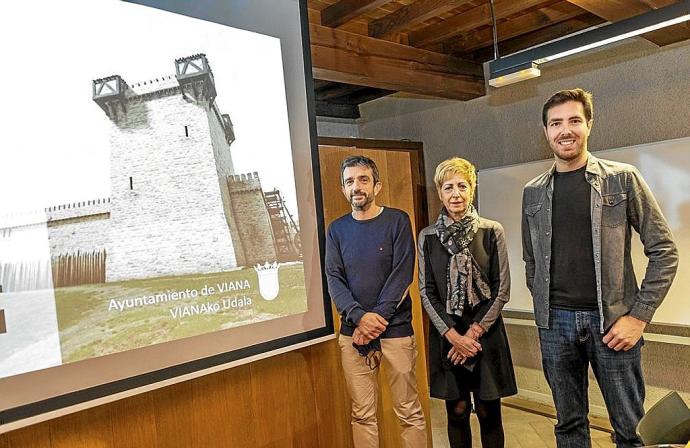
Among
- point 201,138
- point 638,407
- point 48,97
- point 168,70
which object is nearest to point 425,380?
point 638,407

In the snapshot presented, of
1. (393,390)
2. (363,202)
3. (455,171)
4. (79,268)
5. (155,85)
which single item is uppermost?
(155,85)

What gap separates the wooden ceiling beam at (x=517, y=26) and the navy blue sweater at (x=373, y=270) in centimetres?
190

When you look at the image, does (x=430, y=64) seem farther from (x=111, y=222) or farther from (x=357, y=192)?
(x=111, y=222)

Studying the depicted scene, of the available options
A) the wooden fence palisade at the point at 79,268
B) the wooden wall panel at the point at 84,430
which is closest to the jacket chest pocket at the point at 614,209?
the wooden fence palisade at the point at 79,268

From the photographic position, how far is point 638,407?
2.01 meters

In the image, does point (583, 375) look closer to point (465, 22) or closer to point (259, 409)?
point (259, 409)

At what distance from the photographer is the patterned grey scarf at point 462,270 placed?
7.92 ft

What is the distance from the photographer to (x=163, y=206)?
2012 mm

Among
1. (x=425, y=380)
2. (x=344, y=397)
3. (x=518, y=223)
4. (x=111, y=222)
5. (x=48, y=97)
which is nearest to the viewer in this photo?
(x=48, y=97)

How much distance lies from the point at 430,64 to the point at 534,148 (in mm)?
985

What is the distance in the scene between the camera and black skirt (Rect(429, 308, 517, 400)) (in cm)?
239

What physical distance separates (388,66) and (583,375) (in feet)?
7.53

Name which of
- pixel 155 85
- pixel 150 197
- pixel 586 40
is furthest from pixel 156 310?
pixel 586 40

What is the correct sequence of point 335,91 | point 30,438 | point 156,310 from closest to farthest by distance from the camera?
point 30,438 < point 156,310 < point 335,91
